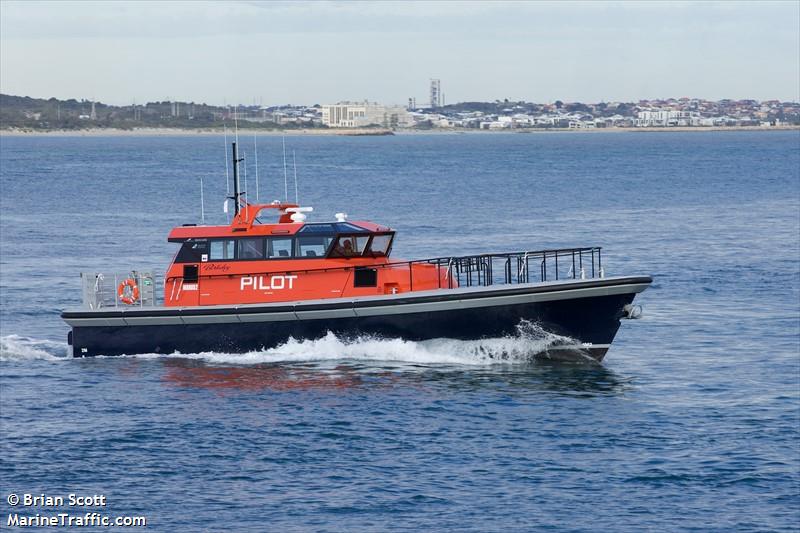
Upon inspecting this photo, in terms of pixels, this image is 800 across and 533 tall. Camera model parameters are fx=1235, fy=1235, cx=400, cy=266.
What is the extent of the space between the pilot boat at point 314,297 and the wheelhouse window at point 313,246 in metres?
0.02

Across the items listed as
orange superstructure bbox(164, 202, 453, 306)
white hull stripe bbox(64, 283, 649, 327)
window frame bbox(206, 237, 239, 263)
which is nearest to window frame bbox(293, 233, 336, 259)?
orange superstructure bbox(164, 202, 453, 306)

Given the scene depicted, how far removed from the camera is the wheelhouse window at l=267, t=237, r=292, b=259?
28.8 metres

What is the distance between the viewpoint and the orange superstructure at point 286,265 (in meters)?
28.5

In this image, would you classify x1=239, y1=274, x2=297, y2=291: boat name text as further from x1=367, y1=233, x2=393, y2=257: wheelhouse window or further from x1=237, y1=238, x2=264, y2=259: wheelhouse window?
x1=367, y1=233, x2=393, y2=257: wheelhouse window

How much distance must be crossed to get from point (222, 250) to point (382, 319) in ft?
13.8

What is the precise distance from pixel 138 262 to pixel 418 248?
11059 mm

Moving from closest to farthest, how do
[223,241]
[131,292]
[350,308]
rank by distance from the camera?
[350,308], [223,241], [131,292]

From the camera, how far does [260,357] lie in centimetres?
2861

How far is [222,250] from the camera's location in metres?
29.0

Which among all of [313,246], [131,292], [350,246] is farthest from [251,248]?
[131,292]

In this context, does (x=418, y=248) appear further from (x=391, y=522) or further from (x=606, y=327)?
(x=391, y=522)

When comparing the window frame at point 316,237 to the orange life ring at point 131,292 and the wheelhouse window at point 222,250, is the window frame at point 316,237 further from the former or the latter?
the orange life ring at point 131,292

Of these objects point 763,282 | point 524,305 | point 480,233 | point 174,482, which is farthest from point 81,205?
point 174,482

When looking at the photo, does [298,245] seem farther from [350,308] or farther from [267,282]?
[350,308]
